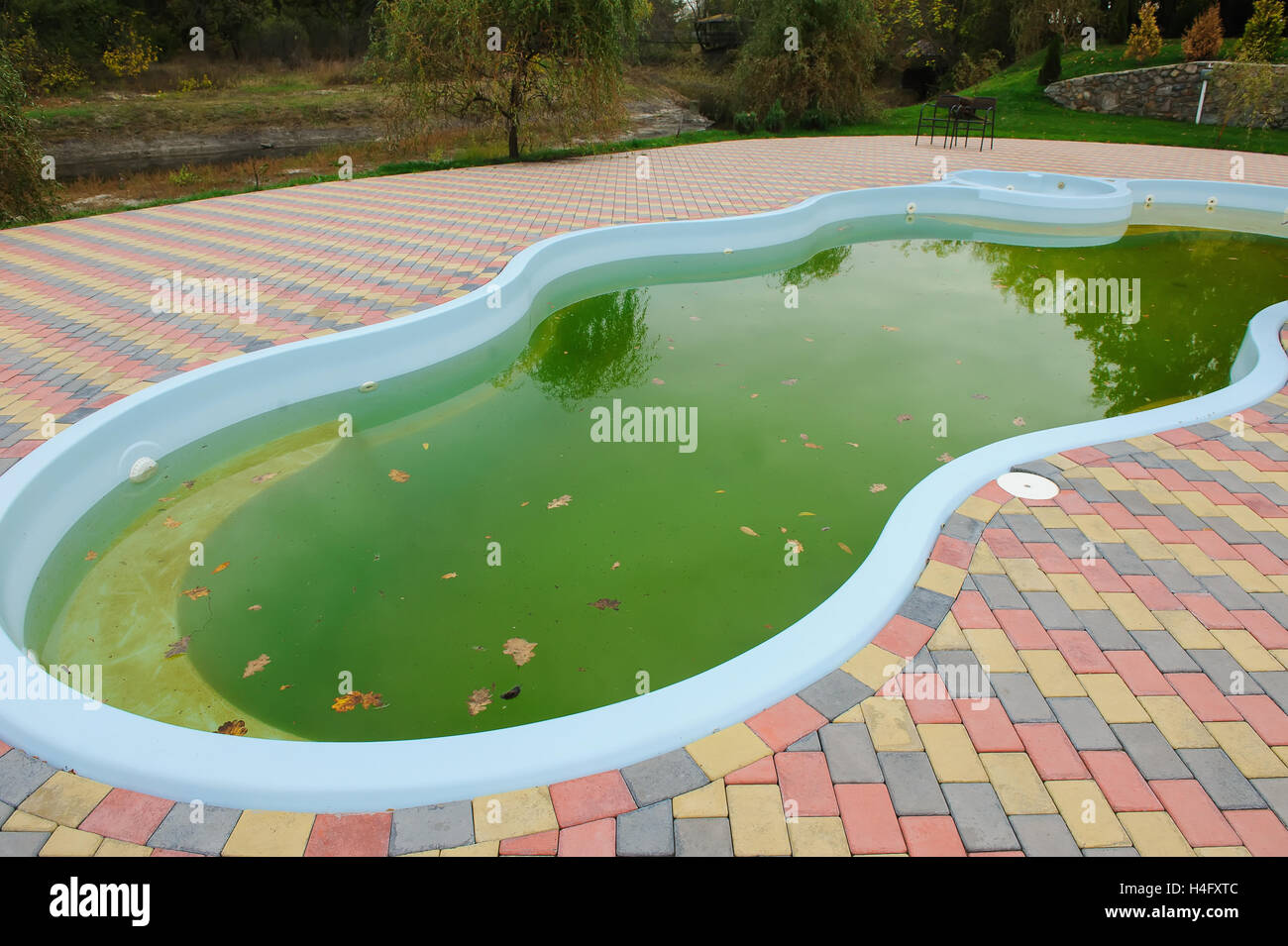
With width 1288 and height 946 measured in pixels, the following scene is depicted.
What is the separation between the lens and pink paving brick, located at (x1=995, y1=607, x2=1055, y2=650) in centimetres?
273

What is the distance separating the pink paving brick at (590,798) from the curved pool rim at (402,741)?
2.0 inches

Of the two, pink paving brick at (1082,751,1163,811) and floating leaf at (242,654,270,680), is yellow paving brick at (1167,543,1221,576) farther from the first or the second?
floating leaf at (242,654,270,680)

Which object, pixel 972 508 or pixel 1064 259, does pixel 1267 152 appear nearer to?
pixel 1064 259

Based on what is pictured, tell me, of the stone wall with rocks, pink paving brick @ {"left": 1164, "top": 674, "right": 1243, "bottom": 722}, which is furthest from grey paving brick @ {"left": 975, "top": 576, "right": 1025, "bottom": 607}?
the stone wall with rocks

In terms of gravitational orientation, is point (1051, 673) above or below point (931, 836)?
above

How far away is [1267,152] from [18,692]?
62.8 ft

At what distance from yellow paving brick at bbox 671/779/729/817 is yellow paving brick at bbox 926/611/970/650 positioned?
3.24 ft

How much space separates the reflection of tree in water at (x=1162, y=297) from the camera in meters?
5.71

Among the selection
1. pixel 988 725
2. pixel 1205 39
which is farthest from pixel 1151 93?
pixel 988 725

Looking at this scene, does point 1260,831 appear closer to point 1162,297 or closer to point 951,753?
point 951,753

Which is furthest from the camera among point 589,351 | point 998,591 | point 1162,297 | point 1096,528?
point 1162,297

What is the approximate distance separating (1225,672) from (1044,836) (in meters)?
1.09

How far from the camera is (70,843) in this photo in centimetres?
206

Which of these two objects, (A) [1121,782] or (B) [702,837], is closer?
(B) [702,837]
